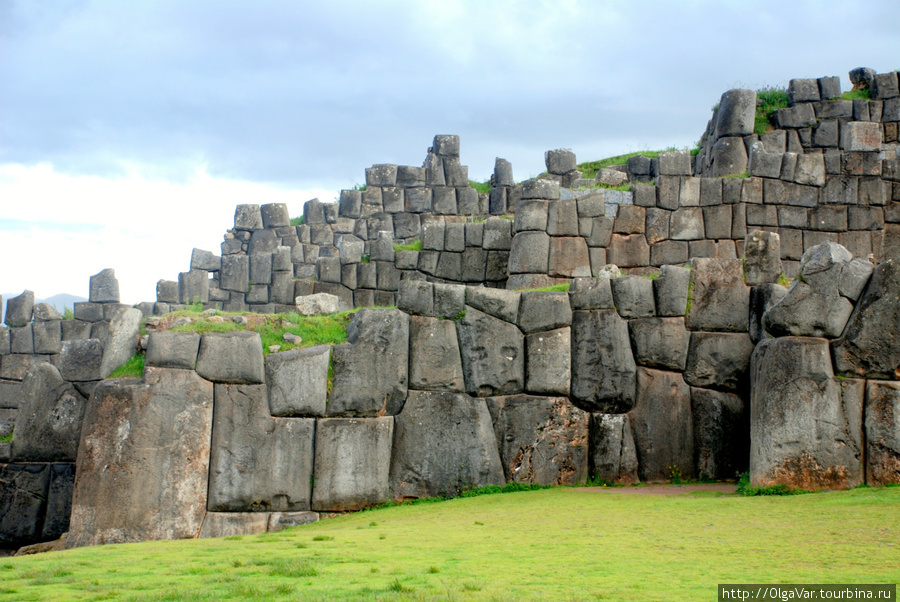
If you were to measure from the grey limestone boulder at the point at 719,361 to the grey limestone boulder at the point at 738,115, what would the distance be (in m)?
11.0

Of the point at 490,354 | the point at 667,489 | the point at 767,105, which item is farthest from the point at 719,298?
the point at 767,105

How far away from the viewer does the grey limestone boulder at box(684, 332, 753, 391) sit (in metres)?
12.4

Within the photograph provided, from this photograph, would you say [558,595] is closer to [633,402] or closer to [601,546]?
[601,546]

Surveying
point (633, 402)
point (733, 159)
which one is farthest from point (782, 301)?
point (733, 159)

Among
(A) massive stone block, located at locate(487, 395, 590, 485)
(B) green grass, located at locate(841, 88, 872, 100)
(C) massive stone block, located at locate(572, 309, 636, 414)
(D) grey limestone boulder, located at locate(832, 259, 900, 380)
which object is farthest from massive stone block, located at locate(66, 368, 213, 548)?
(B) green grass, located at locate(841, 88, 872, 100)

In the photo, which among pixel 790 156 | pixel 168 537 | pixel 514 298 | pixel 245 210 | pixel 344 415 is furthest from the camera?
pixel 245 210

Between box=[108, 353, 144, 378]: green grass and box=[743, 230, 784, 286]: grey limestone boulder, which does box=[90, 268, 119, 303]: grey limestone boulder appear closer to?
box=[108, 353, 144, 378]: green grass

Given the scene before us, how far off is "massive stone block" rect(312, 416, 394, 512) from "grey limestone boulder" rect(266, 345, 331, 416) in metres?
0.30

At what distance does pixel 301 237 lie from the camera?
94.8 feet

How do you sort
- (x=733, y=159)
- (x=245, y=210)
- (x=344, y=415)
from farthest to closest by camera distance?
(x=245, y=210), (x=733, y=159), (x=344, y=415)

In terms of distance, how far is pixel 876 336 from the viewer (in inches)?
412

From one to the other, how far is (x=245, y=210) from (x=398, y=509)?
19541 mm

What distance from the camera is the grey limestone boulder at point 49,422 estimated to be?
1195cm

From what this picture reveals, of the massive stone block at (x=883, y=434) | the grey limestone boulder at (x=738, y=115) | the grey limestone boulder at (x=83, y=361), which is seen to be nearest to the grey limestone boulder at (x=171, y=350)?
the grey limestone boulder at (x=83, y=361)
